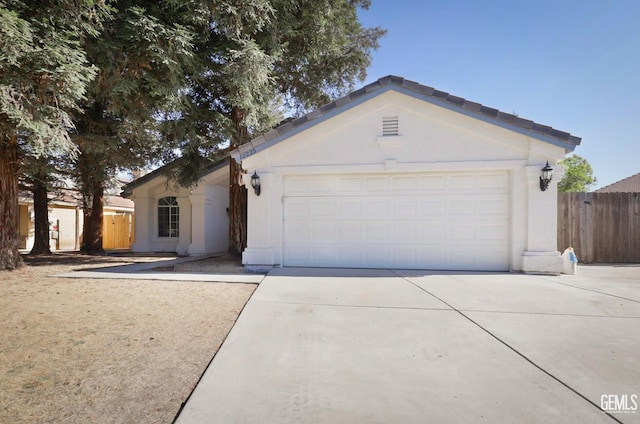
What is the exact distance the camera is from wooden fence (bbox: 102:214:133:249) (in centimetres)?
1728

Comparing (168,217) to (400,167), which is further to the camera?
(168,217)

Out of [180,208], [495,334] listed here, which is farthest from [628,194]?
[180,208]

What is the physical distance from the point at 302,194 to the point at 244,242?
3114mm

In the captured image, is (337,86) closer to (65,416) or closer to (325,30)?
(325,30)

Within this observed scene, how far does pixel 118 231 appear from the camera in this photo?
1744 centimetres

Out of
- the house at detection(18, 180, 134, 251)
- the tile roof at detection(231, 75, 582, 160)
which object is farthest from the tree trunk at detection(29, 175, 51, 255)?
the tile roof at detection(231, 75, 582, 160)

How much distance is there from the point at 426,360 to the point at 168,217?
44.4 feet

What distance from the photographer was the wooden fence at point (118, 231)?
17.3 meters

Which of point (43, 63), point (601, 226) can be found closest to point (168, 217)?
point (43, 63)

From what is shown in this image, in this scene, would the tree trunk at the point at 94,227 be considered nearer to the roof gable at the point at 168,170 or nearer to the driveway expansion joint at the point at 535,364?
the roof gable at the point at 168,170

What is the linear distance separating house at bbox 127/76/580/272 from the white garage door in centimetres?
2

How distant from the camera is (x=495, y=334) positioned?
336 centimetres

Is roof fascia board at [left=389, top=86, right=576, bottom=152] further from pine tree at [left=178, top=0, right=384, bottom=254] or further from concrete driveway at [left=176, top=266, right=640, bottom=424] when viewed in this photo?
pine tree at [left=178, top=0, right=384, bottom=254]

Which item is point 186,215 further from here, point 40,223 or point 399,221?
point 399,221
